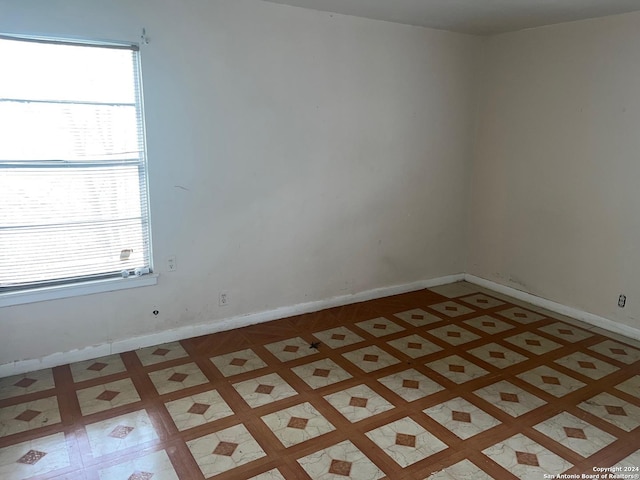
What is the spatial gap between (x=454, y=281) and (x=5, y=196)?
12.8 ft

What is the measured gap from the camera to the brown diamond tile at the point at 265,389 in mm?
2876

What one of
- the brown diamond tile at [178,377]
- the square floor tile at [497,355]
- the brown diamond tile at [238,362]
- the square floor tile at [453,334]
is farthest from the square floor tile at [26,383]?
the square floor tile at [497,355]

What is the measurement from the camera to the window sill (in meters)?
2.91

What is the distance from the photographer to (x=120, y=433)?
2467 mm

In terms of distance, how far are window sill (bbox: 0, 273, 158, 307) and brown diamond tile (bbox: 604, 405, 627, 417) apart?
2.91 meters

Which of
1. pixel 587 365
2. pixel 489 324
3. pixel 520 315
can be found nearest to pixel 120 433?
pixel 489 324

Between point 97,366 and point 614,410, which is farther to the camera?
point 97,366

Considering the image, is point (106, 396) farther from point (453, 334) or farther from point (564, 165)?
point (564, 165)

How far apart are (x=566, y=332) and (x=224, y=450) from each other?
9.18 ft

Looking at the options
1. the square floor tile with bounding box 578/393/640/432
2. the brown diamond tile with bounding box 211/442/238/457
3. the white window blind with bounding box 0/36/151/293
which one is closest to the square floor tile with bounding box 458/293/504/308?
the square floor tile with bounding box 578/393/640/432

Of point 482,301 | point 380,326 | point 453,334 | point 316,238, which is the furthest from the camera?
point 482,301

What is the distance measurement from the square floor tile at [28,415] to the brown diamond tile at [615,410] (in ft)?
9.93

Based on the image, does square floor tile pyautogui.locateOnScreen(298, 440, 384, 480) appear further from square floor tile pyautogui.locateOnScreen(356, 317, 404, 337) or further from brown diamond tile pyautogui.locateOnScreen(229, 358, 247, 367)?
square floor tile pyautogui.locateOnScreen(356, 317, 404, 337)

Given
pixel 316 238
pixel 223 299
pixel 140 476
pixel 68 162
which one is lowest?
pixel 140 476
